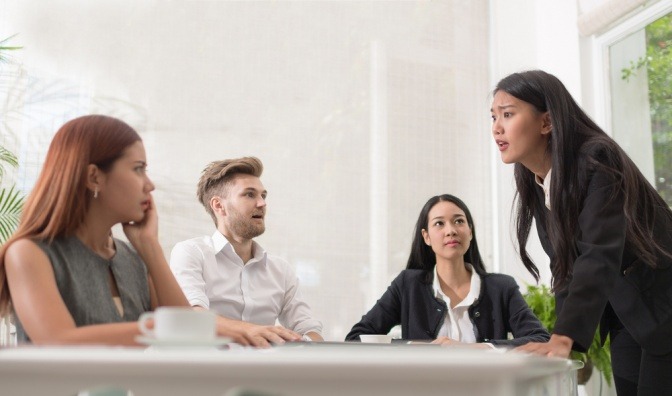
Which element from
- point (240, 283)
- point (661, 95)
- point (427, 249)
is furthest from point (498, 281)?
point (661, 95)

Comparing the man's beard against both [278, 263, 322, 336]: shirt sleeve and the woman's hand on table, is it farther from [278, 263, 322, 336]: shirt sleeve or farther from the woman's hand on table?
the woman's hand on table

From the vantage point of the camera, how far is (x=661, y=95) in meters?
4.00

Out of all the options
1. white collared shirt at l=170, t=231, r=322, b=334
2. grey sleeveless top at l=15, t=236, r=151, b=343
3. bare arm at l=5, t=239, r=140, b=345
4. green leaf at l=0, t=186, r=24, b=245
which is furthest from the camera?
Result: green leaf at l=0, t=186, r=24, b=245

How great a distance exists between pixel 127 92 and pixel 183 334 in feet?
11.3

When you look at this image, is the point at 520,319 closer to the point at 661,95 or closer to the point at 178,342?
the point at 178,342

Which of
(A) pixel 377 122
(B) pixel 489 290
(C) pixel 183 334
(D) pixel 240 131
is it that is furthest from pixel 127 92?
(C) pixel 183 334

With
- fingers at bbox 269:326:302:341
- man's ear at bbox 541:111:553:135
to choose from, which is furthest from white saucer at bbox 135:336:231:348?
man's ear at bbox 541:111:553:135

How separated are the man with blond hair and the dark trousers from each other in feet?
3.24

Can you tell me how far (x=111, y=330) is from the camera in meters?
1.23

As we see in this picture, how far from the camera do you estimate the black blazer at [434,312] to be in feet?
8.51

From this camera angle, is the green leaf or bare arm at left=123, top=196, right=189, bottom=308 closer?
bare arm at left=123, top=196, right=189, bottom=308

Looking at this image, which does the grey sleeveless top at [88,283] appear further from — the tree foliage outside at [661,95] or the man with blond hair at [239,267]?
the tree foliage outside at [661,95]

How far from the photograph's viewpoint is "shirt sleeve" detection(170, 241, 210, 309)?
8.09ft

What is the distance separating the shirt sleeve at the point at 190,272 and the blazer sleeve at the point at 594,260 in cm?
126
